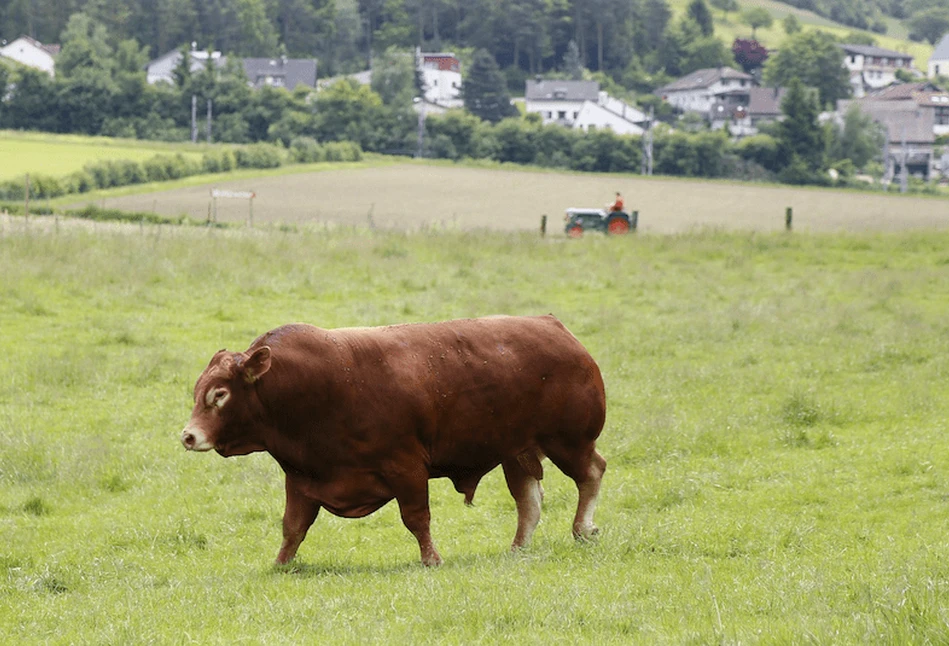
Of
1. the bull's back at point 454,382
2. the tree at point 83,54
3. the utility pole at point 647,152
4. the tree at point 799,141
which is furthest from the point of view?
the tree at point 83,54

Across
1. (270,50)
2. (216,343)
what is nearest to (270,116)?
(270,50)

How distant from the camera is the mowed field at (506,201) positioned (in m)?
58.3

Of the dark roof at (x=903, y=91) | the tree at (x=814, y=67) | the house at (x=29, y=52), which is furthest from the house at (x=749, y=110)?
the house at (x=29, y=52)

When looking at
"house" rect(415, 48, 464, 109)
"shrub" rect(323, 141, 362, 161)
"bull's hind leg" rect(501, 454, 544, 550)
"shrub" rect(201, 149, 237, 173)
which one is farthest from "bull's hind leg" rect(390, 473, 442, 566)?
"house" rect(415, 48, 464, 109)

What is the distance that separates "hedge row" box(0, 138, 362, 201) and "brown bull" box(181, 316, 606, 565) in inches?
1765

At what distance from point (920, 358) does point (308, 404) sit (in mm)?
12417

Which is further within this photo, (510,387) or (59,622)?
(510,387)

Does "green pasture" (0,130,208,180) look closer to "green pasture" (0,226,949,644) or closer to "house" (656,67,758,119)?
"green pasture" (0,226,949,644)

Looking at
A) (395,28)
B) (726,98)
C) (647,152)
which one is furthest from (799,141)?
(395,28)

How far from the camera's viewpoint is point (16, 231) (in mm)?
27766

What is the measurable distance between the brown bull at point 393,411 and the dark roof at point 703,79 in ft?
552

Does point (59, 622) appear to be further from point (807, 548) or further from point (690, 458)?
point (690, 458)

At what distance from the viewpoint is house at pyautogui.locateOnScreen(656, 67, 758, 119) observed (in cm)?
16838

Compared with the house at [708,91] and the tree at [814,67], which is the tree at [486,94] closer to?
the house at [708,91]
